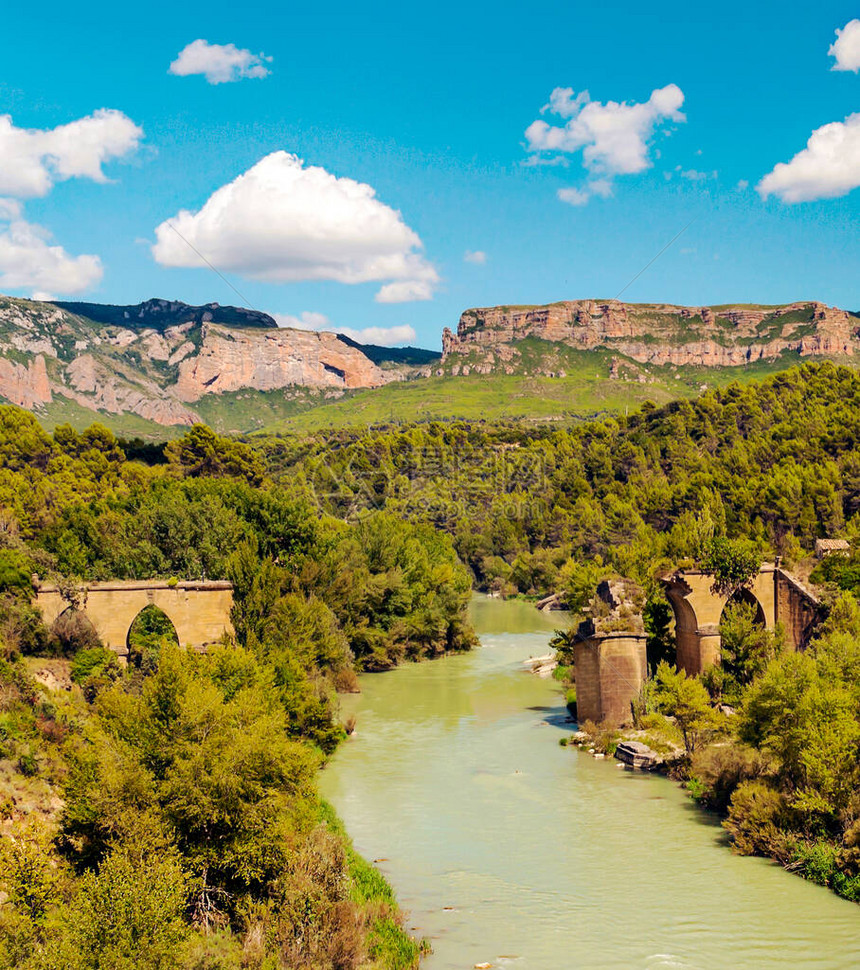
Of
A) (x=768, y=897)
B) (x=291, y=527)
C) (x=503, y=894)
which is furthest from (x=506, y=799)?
(x=291, y=527)

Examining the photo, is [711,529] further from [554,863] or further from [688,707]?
[554,863]

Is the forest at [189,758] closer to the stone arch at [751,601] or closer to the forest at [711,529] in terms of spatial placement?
the forest at [711,529]

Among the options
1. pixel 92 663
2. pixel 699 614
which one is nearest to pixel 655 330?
pixel 699 614

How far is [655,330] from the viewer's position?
190250 millimetres

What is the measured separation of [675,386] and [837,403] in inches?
4144

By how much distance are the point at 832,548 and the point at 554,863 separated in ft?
61.7

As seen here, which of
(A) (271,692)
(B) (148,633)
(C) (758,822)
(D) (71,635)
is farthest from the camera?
(B) (148,633)

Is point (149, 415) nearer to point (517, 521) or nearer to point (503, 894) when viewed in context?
point (517, 521)

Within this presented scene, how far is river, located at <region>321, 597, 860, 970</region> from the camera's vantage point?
14.6 metres

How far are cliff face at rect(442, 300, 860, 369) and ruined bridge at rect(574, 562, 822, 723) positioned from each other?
506 ft

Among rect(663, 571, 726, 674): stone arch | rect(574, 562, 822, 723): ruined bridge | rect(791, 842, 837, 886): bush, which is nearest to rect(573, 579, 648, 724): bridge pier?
rect(574, 562, 822, 723): ruined bridge

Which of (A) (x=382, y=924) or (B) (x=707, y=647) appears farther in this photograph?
(B) (x=707, y=647)

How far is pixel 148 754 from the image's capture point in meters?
14.9

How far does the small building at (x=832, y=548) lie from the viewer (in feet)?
102
